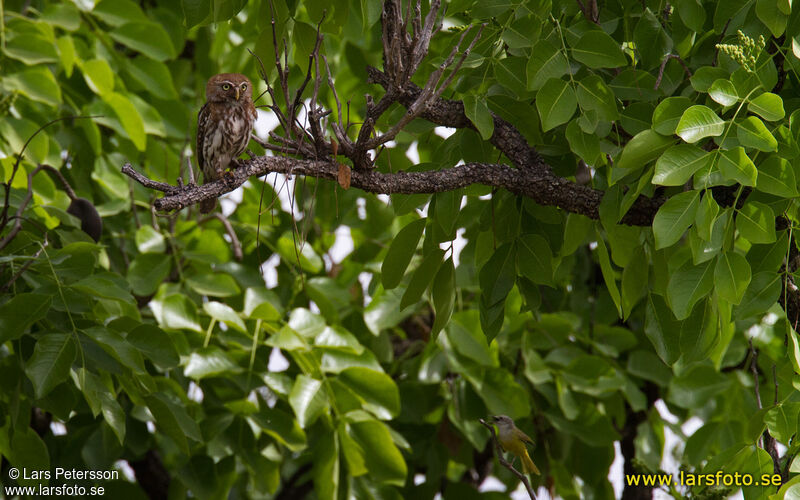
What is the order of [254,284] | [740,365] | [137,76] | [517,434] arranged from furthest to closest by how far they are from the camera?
1. [740,365]
2. [137,76]
3. [254,284]
4. [517,434]

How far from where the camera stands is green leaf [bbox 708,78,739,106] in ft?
7.66

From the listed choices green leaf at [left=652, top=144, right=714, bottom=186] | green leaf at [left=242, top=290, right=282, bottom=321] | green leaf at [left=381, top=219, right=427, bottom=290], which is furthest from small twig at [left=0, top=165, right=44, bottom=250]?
green leaf at [left=652, top=144, right=714, bottom=186]

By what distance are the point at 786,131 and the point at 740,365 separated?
125 inches

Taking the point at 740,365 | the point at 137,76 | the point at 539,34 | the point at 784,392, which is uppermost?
the point at 539,34

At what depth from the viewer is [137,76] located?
192 inches

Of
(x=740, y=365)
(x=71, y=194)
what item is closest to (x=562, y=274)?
(x=740, y=365)

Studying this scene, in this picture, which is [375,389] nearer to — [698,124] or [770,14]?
[698,124]

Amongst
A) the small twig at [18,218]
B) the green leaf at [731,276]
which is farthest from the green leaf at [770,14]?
the small twig at [18,218]

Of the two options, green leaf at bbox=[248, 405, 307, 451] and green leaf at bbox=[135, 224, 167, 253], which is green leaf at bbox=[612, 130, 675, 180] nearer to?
green leaf at bbox=[248, 405, 307, 451]

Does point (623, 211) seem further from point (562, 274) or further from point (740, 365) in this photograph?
point (740, 365)

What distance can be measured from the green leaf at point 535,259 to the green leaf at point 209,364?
4.70 feet

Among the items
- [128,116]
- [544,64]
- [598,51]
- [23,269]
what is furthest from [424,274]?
[128,116]

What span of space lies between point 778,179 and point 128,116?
321 cm

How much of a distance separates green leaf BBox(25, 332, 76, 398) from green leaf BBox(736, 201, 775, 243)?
222 cm
